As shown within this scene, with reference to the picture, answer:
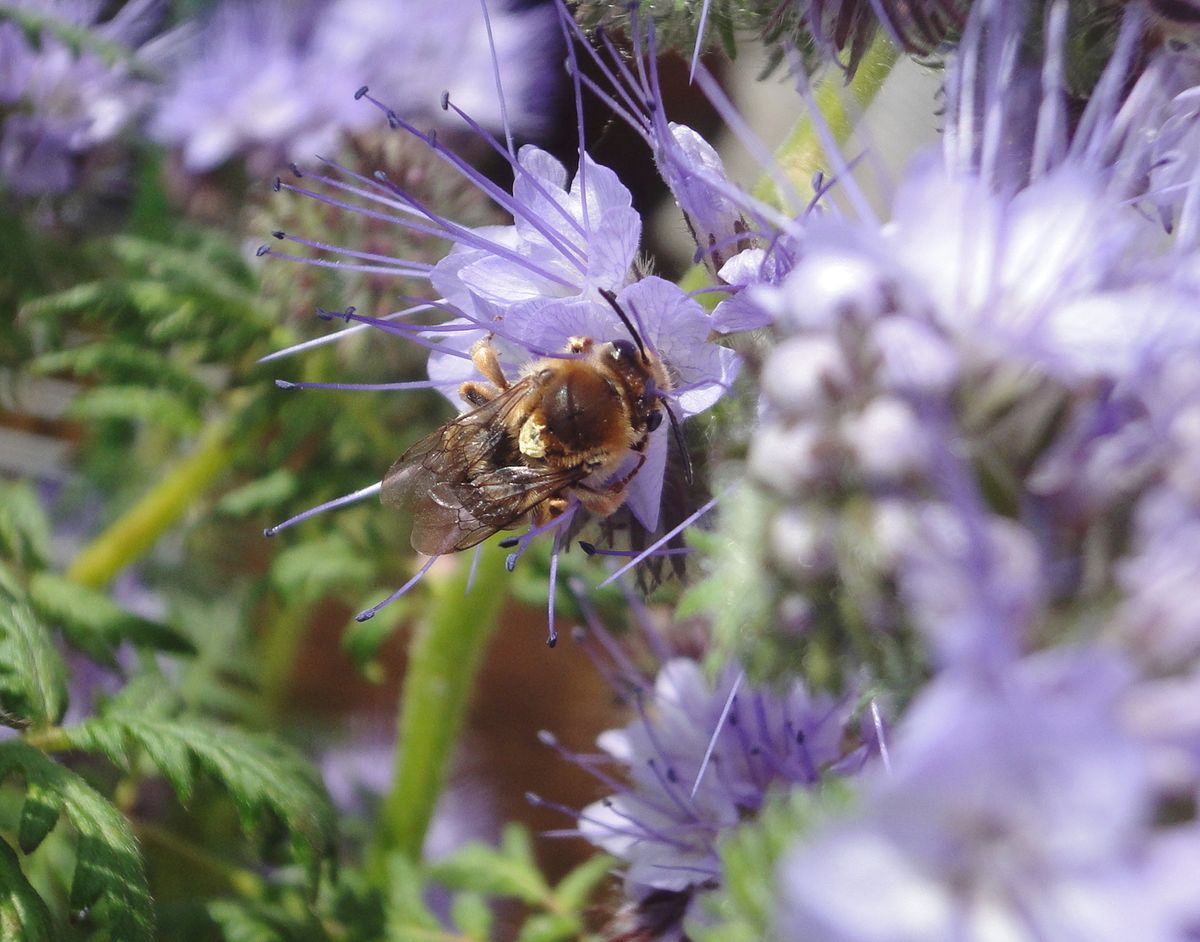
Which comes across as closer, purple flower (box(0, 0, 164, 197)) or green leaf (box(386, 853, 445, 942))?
green leaf (box(386, 853, 445, 942))

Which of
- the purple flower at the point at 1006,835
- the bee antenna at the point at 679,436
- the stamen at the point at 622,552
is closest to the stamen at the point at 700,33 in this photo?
the bee antenna at the point at 679,436

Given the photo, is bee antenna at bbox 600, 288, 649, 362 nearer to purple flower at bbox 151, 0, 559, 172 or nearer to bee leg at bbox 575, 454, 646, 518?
bee leg at bbox 575, 454, 646, 518

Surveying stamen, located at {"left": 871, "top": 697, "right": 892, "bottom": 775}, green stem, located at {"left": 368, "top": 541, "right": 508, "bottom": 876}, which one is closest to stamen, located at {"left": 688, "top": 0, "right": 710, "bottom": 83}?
stamen, located at {"left": 871, "top": 697, "right": 892, "bottom": 775}

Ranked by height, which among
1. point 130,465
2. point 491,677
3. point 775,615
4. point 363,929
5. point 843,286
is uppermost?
point 843,286

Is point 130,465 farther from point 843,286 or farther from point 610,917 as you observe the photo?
point 843,286

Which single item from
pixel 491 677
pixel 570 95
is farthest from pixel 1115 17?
pixel 491 677

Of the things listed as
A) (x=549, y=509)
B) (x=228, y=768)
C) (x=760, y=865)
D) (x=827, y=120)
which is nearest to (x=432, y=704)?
(x=228, y=768)
